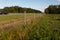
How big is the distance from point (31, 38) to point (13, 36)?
1398 millimetres

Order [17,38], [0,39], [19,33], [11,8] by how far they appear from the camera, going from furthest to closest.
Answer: [11,8]
[19,33]
[17,38]
[0,39]

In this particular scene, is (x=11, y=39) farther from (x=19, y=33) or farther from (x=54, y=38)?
(x=54, y=38)

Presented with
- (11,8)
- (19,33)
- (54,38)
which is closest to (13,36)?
(19,33)

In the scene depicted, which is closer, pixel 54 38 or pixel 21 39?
pixel 21 39

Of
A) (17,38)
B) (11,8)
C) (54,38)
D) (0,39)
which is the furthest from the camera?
(11,8)

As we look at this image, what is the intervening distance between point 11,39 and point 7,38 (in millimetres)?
208

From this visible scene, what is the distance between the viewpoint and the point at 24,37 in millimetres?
9719

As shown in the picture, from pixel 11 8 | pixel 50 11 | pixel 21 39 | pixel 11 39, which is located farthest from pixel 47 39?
pixel 50 11

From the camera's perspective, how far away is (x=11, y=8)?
102938 millimetres

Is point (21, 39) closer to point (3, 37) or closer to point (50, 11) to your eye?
point (3, 37)

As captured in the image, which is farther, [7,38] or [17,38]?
[17,38]

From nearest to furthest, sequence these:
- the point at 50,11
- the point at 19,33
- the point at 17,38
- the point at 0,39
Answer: the point at 0,39
the point at 17,38
the point at 19,33
the point at 50,11

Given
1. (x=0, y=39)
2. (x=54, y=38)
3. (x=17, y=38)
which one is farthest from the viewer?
(x=54, y=38)

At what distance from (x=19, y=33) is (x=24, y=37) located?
0.39 metres
